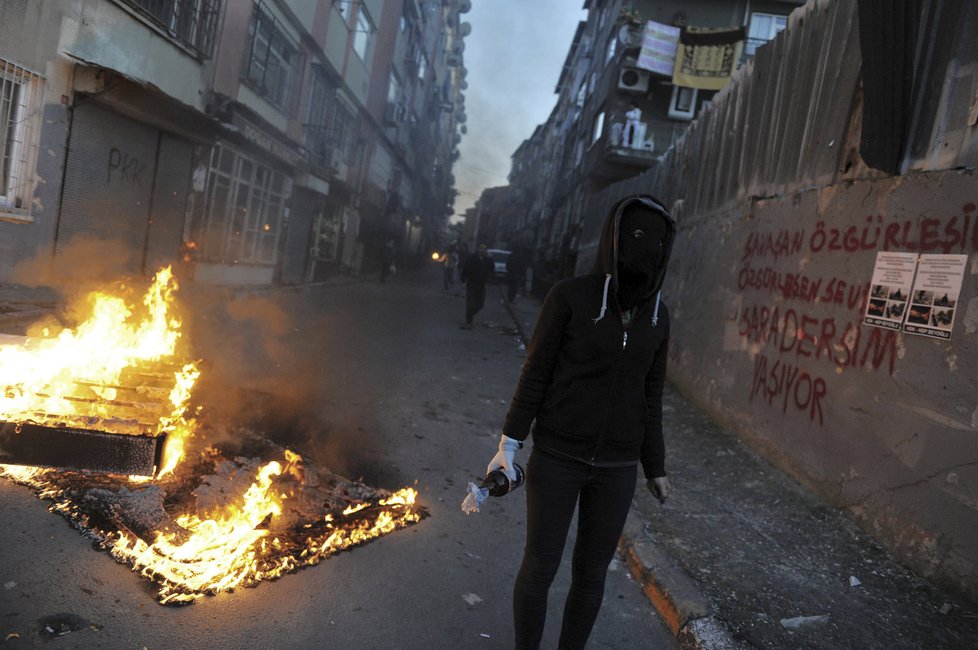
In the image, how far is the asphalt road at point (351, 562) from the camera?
2689 mm

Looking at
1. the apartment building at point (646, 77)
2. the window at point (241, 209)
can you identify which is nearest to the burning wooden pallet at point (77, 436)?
the window at point (241, 209)

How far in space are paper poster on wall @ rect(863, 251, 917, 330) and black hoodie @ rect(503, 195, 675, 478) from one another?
9.08 ft

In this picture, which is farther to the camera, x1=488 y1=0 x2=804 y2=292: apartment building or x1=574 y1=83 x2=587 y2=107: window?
x1=574 y1=83 x2=587 y2=107: window

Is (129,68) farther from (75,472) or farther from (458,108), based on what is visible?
(458,108)

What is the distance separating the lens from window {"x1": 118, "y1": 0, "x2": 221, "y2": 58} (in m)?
10.9

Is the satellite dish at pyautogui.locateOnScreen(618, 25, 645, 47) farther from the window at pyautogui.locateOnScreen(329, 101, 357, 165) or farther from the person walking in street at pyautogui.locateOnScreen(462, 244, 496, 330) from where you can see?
the person walking in street at pyautogui.locateOnScreen(462, 244, 496, 330)

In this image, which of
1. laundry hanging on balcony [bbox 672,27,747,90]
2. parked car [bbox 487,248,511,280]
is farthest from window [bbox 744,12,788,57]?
parked car [bbox 487,248,511,280]

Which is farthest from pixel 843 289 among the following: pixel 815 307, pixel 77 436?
pixel 77 436

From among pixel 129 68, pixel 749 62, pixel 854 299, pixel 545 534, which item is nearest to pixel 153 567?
pixel 545 534

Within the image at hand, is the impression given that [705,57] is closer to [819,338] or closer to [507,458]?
[819,338]

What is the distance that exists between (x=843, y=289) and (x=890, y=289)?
1.75ft

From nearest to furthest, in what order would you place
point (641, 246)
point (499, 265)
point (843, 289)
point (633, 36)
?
point (641, 246) → point (843, 289) → point (633, 36) → point (499, 265)

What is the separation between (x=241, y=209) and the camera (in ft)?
53.3

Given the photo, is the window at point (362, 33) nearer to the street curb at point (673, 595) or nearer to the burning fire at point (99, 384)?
the burning fire at point (99, 384)
